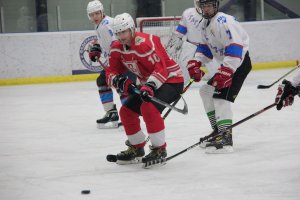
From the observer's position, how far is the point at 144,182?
151 inches

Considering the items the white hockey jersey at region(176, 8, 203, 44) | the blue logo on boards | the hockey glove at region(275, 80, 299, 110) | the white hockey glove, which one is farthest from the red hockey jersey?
the blue logo on boards

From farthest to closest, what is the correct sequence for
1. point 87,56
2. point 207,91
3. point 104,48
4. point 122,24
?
1. point 87,56
2. point 104,48
3. point 207,91
4. point 122,24

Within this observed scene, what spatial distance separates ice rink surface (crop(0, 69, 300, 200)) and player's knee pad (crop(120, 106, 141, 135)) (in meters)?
0.23

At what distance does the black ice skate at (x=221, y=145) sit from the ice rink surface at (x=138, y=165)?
0.06 metres

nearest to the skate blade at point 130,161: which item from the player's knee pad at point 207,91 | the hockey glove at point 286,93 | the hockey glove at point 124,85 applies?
the hockey glove at point 124,85

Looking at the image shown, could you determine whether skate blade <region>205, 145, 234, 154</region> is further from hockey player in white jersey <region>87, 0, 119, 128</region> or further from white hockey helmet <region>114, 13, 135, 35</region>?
hockey player in white jersey <region>87, 0, 119, 128</region>

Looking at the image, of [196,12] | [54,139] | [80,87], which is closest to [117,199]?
[54,139]

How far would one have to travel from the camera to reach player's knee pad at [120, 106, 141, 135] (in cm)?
423

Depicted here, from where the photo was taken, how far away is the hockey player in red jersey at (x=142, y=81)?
4.12 m

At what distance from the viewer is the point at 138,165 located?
171 inches

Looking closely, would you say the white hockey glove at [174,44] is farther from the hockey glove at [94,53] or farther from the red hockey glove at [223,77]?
the red hockey glove at [223,77]

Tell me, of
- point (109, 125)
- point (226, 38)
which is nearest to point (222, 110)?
point (226, 38)

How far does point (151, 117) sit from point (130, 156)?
1.20 ft

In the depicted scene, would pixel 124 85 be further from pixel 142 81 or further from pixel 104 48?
pixel 104 48
